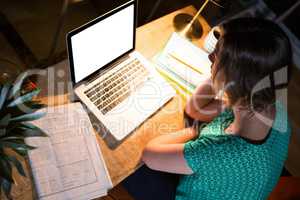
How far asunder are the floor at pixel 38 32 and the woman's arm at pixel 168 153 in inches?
41.4

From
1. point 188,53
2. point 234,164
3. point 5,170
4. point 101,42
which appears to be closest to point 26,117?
point 5,170

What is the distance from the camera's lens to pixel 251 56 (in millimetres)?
1091

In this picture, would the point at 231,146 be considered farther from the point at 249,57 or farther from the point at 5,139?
the point at 5,139

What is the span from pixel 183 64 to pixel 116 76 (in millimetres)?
320

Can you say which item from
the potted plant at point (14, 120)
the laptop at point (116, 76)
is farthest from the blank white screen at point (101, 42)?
the potted plant at point (14, 120)

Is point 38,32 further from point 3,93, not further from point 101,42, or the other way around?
point 3,93

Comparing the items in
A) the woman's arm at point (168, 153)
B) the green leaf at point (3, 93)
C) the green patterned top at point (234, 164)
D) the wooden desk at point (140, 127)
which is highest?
the green leaf at point (3, 93)

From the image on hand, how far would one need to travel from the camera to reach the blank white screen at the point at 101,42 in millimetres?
1282

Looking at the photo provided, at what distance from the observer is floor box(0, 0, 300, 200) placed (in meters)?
2.25

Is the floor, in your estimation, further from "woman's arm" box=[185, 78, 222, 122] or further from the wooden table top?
"woman's arm" box=[185, 78, 222, 122]

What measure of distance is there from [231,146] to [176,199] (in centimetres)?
41

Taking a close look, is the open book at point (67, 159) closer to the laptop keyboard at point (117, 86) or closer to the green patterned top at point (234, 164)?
the laptop keyboard at point (117, 86)

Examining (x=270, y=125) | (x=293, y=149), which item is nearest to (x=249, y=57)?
(x=270, y=125)

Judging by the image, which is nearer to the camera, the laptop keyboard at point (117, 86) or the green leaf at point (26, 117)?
the green leaf at point (26, 117)
